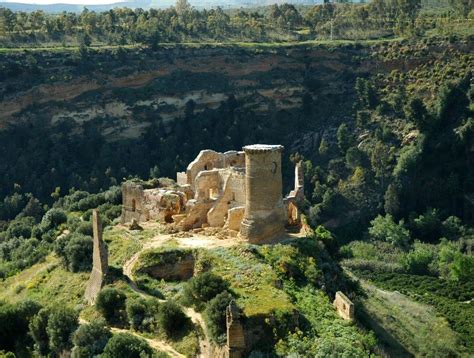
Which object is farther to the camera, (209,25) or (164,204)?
(209,25)

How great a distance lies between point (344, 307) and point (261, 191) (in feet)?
22.7

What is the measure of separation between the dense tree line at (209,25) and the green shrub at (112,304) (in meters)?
57.6

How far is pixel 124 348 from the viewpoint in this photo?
2600cm

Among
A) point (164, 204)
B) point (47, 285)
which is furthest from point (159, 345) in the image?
point (164, 204)

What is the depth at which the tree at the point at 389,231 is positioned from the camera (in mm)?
59031

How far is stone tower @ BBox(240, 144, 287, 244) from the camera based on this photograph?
32844 mm

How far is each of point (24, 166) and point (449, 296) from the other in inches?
1653

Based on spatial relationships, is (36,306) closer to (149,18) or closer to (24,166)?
(24,166)

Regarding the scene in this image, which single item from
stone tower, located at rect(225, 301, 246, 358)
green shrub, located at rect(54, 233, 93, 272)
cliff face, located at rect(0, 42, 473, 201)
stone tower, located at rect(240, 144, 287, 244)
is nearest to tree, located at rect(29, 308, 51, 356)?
green shrub, located at rect(54, 233, 93, 272)

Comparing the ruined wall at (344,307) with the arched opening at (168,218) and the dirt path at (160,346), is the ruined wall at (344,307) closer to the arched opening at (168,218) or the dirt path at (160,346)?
the dirt path at (160,346)

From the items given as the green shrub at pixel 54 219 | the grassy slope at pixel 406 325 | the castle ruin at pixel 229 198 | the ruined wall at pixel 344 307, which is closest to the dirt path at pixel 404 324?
the grassy slope at pixel 406 325

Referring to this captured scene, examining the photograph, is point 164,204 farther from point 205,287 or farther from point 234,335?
point 234,335

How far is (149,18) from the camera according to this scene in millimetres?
96375

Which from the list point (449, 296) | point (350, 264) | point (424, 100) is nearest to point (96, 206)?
point (350, 264)
